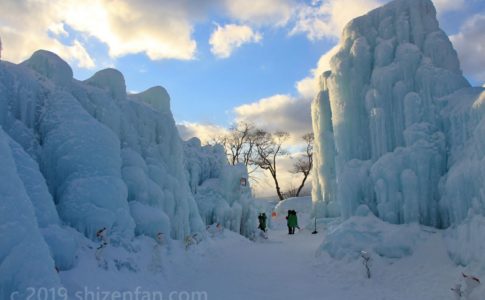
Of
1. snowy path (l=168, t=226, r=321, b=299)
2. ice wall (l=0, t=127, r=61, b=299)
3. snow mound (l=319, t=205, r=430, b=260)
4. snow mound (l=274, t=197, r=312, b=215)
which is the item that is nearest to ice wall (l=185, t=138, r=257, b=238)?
snowy path (l=168, t=226, r=321, b=299)

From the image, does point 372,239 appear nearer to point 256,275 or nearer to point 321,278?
point 321,278

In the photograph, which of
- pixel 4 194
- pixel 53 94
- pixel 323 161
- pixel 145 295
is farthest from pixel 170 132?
pixel 323 161

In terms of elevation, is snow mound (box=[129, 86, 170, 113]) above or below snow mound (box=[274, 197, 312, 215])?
above

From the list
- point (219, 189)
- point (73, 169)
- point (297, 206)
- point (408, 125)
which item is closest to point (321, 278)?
point (408, 125)

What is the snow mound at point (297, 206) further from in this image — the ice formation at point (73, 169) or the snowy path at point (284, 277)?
the snowy path at point (284, 277)

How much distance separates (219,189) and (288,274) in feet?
35.4

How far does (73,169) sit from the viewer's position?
28.6 ft

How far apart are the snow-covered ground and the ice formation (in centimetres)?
72

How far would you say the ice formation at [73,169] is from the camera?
4910 millimetres

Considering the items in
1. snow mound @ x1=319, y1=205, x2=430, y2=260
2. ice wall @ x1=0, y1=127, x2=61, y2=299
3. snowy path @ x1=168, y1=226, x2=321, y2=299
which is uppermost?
ice wall @ x1=0, y1=127, x2=61, y2=299

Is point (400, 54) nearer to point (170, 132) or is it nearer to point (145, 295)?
point (170, 132)

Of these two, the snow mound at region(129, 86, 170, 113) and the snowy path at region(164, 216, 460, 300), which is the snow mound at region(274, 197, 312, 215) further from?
the snowy path at region(164, 216, 460, 300)

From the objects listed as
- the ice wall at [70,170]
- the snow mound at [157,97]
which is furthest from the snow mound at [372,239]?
the snow mound at [157,97]

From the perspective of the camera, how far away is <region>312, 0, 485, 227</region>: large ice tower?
1082 centimetres
